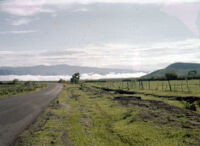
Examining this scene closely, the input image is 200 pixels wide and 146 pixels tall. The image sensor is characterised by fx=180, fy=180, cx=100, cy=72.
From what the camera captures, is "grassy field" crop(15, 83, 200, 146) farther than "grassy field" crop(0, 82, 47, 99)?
No

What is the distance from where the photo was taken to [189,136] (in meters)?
11.5

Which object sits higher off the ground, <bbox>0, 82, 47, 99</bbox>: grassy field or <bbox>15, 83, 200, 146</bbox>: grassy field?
<bbox>15, 83, 200, 146</bbox>: grassy field

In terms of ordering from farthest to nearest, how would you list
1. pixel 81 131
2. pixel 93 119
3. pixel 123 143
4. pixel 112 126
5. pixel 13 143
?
pixel 93 119
pixel 112 126
pixel 81 131
pixel 13 143
pixel 123 143

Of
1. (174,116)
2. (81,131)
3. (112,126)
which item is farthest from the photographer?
(174,116)

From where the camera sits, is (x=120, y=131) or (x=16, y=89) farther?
(x=16, y=89)

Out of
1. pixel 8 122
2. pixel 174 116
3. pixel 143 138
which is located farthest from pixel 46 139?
pixel 174 116

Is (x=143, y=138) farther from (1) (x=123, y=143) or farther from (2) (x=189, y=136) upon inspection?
(2) (x=189, y=136)

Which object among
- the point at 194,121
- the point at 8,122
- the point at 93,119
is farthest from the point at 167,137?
the point at 8,122

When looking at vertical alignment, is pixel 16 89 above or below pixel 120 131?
below

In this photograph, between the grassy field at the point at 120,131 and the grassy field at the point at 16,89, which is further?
the grassy field at the point at 16,89

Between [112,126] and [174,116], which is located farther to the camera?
[174,116]

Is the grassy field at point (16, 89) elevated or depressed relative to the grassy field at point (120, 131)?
depressed

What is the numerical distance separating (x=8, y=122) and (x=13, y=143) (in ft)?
23.3

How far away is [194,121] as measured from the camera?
47.9ft
